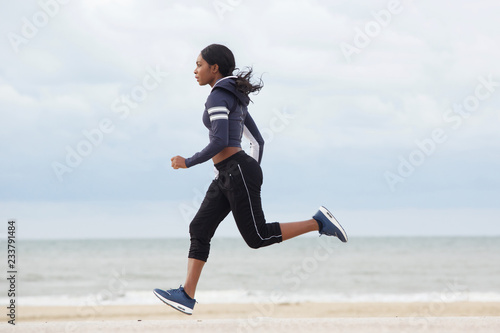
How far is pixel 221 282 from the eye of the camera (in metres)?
15.9

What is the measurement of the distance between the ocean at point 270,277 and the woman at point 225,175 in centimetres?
855

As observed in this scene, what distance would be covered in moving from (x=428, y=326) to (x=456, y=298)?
31.9 ft

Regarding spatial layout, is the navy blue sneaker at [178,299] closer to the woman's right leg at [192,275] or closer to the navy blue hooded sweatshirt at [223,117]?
the woman's right leg at [192,275]

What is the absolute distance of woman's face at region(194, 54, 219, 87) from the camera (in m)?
4.26

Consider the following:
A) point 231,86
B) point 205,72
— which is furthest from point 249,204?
point 205,72

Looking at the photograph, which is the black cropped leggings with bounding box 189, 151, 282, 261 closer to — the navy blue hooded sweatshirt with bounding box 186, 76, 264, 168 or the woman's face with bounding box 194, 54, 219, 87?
the navy blue hooded sweatshirt with bounding box 186, 76, 264, 168

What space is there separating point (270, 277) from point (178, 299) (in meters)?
13.0

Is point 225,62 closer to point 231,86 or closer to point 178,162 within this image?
point 231,86

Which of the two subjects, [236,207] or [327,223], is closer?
[236,207]

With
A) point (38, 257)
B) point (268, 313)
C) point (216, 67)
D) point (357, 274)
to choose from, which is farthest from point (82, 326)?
point (38, 257)

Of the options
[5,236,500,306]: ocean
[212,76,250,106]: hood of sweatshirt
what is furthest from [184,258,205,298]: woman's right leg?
[5,236,500,306]: ocean

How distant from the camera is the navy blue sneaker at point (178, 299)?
4206 mm

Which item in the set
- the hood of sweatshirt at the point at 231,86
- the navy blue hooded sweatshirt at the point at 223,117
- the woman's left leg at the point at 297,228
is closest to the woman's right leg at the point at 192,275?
the woman's left leg at the point at 297,228

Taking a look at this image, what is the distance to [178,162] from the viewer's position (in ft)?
13.0
